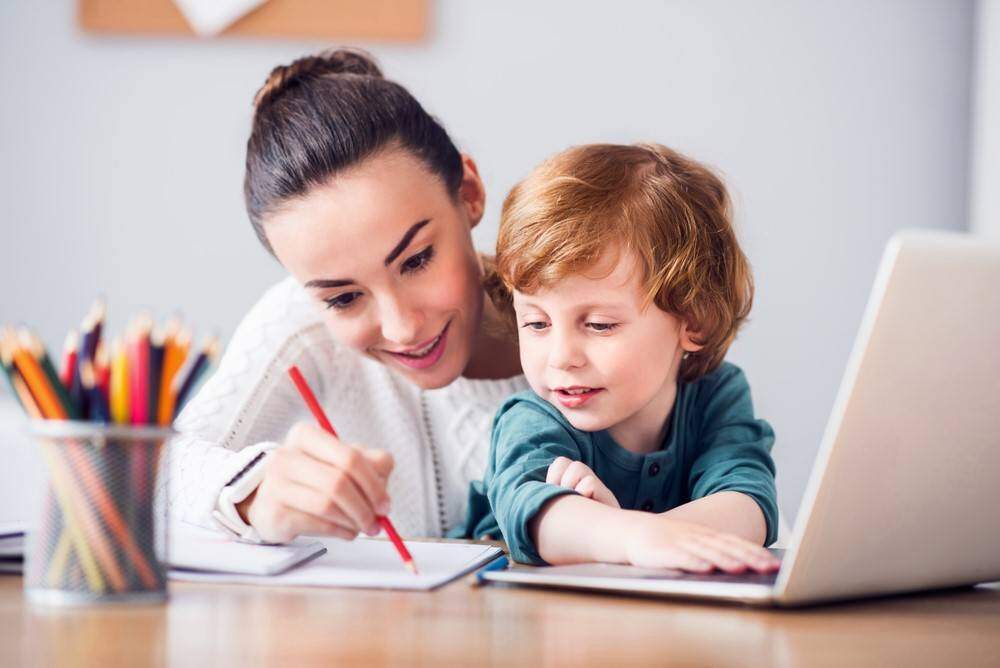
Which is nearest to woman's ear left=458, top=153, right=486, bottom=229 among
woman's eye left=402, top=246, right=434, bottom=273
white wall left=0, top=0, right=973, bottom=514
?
woman's eye left=402, top=246, right=434, bottom=273

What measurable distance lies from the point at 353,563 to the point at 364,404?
0.81 meters

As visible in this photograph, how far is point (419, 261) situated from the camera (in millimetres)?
1344

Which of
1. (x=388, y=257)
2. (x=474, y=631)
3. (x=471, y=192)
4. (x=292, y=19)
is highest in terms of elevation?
(x=292, y=19)

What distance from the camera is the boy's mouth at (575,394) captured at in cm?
114

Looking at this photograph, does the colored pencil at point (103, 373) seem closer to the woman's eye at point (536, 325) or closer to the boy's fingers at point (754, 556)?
the boy's fingers at point (754, 556)

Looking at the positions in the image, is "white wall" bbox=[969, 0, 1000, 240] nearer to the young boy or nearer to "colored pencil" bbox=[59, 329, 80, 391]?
the young boy

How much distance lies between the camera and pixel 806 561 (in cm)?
68

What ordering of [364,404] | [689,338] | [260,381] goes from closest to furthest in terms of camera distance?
[689,338] < [260,381] < [364,404]

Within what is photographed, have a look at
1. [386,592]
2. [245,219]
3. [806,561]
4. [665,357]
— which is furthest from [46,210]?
[806,561]

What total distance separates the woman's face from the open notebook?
373 millimetres

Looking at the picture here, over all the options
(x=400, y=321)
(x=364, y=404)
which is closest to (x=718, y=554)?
(x=400, y=321)

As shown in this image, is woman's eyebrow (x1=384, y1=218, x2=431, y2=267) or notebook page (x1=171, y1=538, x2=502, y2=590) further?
woman's eyebrow (x1=384, y1=218, x2=431, y2=267)

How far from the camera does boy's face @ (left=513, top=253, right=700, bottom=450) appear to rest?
1.13 m

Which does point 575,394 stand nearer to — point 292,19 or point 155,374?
point 155,374
